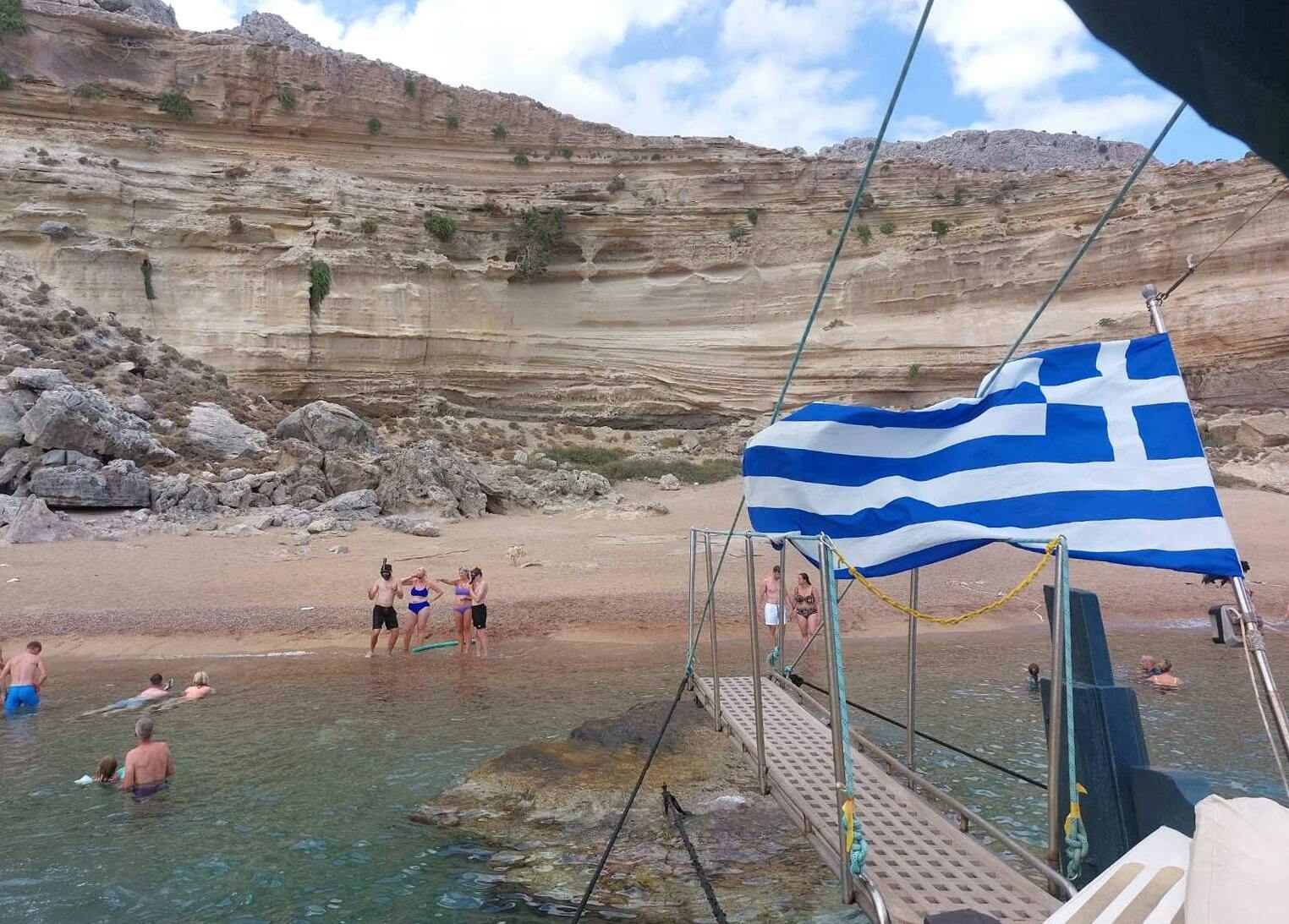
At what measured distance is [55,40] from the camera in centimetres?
3447

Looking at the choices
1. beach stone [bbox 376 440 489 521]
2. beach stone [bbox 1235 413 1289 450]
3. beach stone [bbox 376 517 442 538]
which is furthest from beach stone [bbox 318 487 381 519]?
beach stone [bbox 1235 413 1289 450]

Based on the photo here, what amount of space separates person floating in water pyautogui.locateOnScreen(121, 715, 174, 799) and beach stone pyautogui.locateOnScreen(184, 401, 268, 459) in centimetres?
1772

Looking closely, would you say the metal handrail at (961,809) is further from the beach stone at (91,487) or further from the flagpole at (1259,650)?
the beach stone at (91,487)

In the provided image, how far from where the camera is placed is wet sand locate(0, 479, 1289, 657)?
1367 centimetres

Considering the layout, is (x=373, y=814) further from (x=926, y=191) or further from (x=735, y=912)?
(x=926, y=191)

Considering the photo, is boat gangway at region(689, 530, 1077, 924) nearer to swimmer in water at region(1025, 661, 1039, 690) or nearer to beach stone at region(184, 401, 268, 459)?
swimmer in water at region(1025, 661, 1039, 690)

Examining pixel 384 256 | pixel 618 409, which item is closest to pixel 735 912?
pixel 618 409

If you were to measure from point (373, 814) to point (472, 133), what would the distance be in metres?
37.6

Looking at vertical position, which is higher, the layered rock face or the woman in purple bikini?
the layered rock face

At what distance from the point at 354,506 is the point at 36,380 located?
9.21 m

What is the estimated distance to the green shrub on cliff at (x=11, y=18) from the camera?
3341 centimetres

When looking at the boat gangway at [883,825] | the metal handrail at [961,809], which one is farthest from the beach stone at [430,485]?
the boat gangway at [883,825]

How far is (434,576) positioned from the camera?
53.6 feet

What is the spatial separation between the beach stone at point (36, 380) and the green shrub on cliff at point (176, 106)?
18254 millimetres
